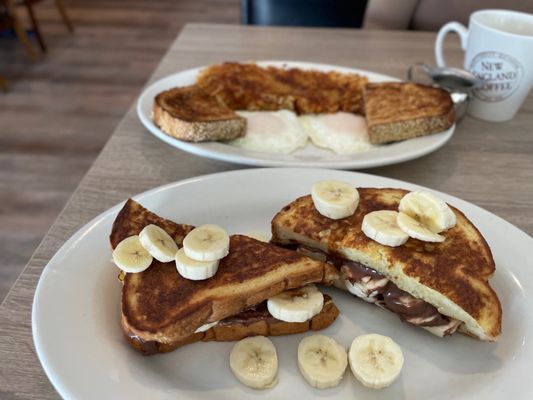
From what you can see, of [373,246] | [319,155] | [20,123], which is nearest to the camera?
[373,246]

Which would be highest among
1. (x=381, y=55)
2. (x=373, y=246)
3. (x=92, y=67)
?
(x=373, y=246)

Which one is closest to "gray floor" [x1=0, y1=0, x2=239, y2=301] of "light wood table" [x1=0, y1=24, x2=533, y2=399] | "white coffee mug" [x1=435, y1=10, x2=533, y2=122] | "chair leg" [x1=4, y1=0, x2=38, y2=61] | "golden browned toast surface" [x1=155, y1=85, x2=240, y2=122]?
"chair leg" [x1=4, y1=0, x2=38, y2=61]

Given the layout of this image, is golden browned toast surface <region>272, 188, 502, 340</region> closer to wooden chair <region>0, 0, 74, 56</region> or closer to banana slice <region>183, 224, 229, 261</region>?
banana slice <region>183, 224, 229, 261</region>

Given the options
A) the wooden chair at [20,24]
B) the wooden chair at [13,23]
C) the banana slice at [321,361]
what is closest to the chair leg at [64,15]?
the wooden chair at [20,24]

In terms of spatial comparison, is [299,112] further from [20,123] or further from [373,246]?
[20,123]

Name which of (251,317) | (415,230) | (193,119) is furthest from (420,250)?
(193,119)

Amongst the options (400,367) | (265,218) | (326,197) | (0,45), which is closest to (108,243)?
(265,218)
